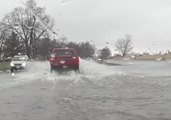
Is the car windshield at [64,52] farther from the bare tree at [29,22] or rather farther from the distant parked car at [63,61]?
the bare tree at [29,22]

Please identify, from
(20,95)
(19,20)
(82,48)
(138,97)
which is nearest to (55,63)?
(20,95)

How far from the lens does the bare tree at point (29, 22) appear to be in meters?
91.4

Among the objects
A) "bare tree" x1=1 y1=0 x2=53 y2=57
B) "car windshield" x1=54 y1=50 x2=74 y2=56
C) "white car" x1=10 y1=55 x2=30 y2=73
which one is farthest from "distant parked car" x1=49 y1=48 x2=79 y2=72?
"bare tree" x1=1 y1=0 x2=53 y2=57

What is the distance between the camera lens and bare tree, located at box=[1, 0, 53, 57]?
9144 centimetres

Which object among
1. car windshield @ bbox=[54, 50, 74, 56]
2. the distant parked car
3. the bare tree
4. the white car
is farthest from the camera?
the bare tree

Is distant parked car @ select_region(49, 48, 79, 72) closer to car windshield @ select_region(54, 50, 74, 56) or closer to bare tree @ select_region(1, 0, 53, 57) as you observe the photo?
car windshield @ select_region(54, 50, 74, 56)

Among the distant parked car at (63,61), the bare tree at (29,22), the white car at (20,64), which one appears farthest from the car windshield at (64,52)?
the bare tree at (29,22)

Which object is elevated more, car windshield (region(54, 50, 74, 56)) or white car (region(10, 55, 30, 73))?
car windshield (region(54, 50, 74, 56))

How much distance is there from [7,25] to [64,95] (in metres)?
79.0

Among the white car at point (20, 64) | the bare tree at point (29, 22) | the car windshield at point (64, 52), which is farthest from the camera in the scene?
the bare tree at point (29, 22)

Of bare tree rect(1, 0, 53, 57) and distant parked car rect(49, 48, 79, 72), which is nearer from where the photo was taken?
distant parked car rect(49, 48, 79, 72)

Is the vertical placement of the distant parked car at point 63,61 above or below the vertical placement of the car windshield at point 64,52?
below

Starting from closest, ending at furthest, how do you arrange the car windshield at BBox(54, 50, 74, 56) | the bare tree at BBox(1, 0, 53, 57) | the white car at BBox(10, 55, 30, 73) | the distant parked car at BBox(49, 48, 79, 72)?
1. the distant parked car at BBox(49, 48, 79, 72)
2. the car windshield at BBox(54, 50, 74, 56)
3. the white car at BBox(10, 55, 30, 73)
4. the bare tree at BBox(1, 0, 53, 57)

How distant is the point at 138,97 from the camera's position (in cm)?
1549
